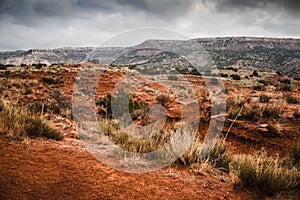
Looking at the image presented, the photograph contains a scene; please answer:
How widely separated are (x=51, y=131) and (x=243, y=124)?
22.0 ft

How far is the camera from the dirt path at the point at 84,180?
10.4 ft

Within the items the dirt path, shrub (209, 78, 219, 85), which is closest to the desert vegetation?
the dirt path

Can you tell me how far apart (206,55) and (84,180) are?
62575 millimetres

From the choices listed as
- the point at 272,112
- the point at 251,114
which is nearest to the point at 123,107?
the point at 251,114

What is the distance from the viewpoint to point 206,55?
6272 cm

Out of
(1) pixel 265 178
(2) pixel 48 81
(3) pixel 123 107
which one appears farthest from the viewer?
(2) pixel 48 81

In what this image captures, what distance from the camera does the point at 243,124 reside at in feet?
29.5

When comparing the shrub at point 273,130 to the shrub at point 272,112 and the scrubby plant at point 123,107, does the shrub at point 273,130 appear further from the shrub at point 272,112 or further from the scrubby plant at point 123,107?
the scrubby plant at point 123,107

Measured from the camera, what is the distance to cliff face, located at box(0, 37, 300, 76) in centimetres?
4478

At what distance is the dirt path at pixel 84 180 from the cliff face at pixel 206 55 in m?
23.3

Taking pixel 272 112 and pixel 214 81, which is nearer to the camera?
pixel 272 112

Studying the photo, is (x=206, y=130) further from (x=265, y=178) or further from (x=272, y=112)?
(x=265, y=178)

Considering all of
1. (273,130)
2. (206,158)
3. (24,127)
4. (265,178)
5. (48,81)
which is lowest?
(273,130)

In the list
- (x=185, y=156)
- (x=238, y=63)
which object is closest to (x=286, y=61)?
(x=238, y=63)
